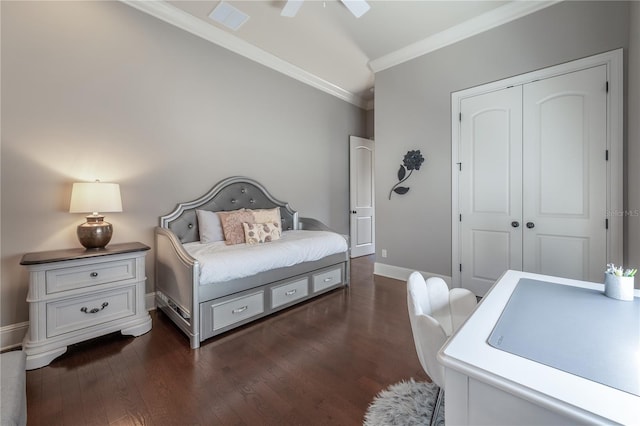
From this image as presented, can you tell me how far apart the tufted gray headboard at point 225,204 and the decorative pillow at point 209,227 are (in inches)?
3.9

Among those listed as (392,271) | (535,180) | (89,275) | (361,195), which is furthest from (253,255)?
(361,195)

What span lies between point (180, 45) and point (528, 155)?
12.5 feet

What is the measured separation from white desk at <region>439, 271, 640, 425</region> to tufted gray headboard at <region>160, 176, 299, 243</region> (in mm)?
2793

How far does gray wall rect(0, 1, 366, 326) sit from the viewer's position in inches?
80.0

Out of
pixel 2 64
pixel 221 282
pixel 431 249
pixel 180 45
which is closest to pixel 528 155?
pixel 431 249

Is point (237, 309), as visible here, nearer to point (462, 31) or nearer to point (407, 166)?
point (407, 166)

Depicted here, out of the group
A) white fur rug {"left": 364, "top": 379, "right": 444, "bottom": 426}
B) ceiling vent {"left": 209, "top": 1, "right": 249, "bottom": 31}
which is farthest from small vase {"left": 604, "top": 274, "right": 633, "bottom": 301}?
ceiling vent {"left": 209, "top": 1, "right": 249, "bottom": 31}

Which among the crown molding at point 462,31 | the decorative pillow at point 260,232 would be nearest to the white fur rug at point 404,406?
the decorative pillow at point 260,232

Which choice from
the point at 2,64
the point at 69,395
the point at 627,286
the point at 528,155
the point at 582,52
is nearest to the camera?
the point at 627,286

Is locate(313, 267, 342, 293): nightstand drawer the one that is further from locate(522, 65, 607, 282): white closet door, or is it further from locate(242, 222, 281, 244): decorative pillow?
locate(522, 65, 607, 282): white closet door

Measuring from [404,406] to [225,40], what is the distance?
12.6 ft

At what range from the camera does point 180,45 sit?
9.28 feet

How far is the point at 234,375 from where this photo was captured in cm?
170

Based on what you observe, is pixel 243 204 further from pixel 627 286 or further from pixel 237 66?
pixel 627 286
